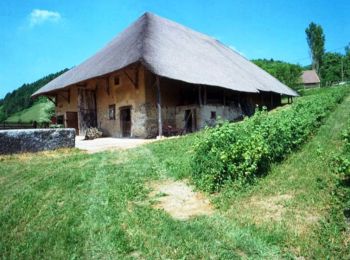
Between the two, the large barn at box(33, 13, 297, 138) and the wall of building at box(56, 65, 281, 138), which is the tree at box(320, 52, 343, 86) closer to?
the large barn at box(33, 13, 297, 138)

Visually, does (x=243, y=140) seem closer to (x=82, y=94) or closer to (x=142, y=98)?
(x=142, y=98)

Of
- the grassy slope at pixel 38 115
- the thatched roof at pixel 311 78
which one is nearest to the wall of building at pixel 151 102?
the grassy slope at pixel 38 115

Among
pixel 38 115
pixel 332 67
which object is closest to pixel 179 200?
A: pixel 38 115

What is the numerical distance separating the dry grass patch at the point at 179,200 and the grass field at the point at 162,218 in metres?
0.17

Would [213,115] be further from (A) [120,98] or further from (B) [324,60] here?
(B) [324,60]

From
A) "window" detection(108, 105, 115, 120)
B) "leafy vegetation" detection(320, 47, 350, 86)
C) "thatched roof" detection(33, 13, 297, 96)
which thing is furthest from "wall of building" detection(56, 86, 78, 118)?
"leafy vegetation" detection(320, 47, 350, 86)

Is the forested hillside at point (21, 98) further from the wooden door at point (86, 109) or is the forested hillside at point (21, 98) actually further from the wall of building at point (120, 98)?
the wall of building at point (120, 98)

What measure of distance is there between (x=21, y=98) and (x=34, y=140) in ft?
208

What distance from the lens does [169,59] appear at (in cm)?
1769

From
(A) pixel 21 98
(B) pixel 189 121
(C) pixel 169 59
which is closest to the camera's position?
(C) pixel 169 59

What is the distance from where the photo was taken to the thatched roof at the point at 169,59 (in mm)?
16703

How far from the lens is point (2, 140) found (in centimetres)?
1048

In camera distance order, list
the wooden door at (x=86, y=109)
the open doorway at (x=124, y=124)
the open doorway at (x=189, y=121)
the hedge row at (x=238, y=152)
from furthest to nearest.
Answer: the wooden door at (x=86, y=109)
the open doorway at (x=124, y=124)
the open doorway at (x=189, y=121)
the hedge row at (x=238, y=152)

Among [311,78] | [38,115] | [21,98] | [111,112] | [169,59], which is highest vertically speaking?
[311,78]
